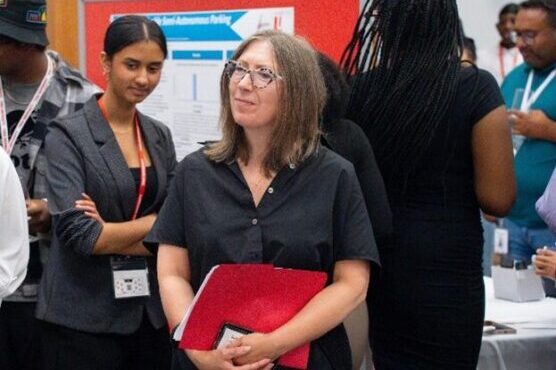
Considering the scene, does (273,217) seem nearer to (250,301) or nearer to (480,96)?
(250,301)

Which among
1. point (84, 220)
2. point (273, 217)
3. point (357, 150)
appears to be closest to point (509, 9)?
point (357, 150)

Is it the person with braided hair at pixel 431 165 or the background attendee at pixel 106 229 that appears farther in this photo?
the background attendee at pixel 106 229

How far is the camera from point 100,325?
7.85 feet

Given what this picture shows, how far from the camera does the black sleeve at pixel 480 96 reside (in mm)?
2172

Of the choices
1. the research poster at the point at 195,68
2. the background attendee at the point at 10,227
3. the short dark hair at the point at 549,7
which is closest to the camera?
the background attendee at the point at 10,227

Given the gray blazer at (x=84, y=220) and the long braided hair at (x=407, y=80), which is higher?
the long braided hair at (x=407, y=80)

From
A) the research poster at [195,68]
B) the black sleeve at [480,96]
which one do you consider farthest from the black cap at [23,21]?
the black sleeve at [480,96]

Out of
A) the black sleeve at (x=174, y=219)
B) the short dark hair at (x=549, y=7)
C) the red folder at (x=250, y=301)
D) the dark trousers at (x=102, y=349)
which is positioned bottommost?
the dark trousers at (x=102, y=349)

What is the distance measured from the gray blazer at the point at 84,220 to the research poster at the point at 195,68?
0.68 m

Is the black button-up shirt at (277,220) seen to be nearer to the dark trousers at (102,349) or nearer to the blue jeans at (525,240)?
the dark trousers at (102,349)

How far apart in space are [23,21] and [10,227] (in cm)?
82

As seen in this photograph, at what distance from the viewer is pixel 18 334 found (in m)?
2.62

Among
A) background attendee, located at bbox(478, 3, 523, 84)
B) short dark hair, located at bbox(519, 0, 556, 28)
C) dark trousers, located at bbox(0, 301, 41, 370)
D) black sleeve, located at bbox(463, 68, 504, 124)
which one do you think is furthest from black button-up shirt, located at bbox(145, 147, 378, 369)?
background attendee, located at bbox(478, 3, 523, 84)

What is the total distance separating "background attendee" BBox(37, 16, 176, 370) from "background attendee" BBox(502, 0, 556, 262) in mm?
2038
